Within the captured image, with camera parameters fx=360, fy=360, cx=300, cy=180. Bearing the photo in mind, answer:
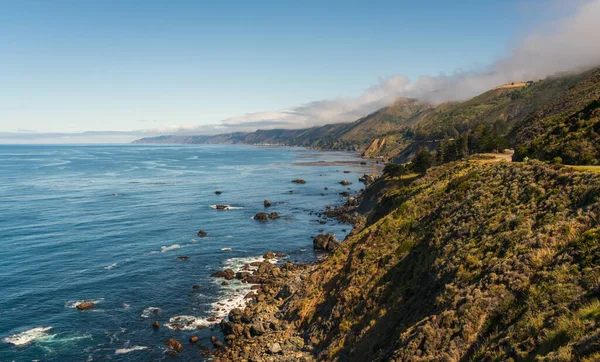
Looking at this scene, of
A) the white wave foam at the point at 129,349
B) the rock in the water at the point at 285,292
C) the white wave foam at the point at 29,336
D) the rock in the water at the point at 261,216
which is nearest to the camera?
the white wave foam at the point at 129,349

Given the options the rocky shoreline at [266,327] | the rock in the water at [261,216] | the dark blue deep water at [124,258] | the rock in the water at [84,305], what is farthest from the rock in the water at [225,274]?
the rock in the water at [261,216]

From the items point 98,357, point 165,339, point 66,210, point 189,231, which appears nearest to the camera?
point 98,357

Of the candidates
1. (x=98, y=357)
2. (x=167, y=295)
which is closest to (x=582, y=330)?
(x=98, y=357)

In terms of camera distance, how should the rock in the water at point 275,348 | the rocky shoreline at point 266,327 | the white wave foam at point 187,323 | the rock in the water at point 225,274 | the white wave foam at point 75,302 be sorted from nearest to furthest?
the rock in the water at point 275,348, the rocky shoreline at point 266,327, the white wave foam at point 187,323, the white wave foam at point 75,302, the rock in the water at point 225,274

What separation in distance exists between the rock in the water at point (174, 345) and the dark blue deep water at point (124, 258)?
920 millimetres

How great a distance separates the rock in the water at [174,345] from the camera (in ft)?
148

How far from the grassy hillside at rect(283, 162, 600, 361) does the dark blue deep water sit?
20771 mm

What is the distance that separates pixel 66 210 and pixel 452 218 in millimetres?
117058

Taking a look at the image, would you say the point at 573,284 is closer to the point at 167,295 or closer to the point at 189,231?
the point at 167,295

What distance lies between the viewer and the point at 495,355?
21.0m

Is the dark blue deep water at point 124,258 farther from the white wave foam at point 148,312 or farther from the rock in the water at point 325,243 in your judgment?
the rock in the water at point 325,243

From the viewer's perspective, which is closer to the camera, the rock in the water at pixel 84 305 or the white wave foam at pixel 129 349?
the white wave foam at pixel 129 349

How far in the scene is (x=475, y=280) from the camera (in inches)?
1107

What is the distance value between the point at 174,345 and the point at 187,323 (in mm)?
5474
